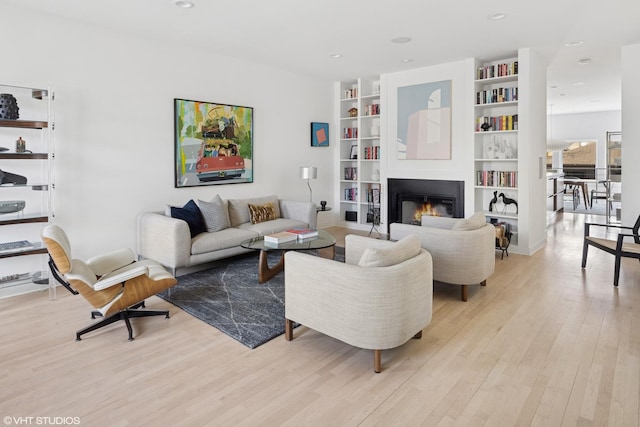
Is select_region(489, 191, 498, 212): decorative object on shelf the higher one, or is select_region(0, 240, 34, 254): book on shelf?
select_region(489, 191, 498, 212): decorative object on shelf

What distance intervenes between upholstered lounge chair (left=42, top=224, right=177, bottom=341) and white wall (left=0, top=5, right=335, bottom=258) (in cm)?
143

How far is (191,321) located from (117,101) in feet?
9.27

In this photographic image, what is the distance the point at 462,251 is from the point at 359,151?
3881mm

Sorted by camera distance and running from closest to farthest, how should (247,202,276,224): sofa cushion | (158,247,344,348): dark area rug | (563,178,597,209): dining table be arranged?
1. (158,247,344,348): dark area rug
2. (247,202,276,224): sofa cushion
3. (563,178,597,209): dining table

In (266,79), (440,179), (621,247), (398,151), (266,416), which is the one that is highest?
(266,79)

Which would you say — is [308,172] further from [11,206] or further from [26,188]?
[11,206]

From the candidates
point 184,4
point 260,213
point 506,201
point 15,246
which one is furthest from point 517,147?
point 15,246

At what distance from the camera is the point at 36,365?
2.68 meters

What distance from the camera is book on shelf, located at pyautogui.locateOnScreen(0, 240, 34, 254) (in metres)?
3.73

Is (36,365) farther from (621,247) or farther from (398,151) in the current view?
(398,151)

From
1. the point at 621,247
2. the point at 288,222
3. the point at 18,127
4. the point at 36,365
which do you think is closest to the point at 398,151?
the point at 288,222

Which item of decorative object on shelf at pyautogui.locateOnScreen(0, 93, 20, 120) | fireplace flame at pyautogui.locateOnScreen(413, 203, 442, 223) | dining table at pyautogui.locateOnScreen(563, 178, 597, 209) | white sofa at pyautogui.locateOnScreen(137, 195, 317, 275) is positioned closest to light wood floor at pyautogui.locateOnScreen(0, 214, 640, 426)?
white sofa at pyautogui.locateOnScreen(137, 195, 317, 275)

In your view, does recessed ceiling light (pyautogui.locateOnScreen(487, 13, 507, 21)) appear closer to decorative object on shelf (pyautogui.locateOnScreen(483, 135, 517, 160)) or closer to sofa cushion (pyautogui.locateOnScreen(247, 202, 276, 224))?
decorative object on shelf (pyautogui.locateOnScreen(483, 135, 517, 160))

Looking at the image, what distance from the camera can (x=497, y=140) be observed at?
239 inches
